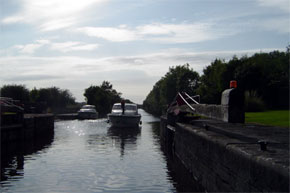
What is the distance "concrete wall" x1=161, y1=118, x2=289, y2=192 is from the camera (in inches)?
203

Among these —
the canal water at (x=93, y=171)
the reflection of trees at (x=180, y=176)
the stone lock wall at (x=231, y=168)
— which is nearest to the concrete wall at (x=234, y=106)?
the stone lock wall at (x=231, y=168)

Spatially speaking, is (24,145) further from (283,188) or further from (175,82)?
(175,82)

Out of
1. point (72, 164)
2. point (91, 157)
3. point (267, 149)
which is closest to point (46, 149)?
point (91, 157)

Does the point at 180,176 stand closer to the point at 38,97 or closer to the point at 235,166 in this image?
the point at 235,166

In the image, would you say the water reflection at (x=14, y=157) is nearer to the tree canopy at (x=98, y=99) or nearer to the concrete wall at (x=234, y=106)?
the concrete wall at (x=234, y=106)

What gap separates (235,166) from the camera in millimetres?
6871

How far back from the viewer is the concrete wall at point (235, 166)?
5.17 meters

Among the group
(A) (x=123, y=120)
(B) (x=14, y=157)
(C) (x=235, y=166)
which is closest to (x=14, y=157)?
(B) (x=14, y=157)

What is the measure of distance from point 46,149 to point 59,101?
3423 inches

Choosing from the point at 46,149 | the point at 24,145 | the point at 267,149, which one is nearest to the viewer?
the point at 267,149

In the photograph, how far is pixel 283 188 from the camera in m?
4.77

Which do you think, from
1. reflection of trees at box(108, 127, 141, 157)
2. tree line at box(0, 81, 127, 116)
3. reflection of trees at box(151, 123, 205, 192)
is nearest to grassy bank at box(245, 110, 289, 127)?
reflection of trees at box(151, 123, 205, 192)

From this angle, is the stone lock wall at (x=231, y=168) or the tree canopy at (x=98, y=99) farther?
the tree canopy at (x=98, y=99)

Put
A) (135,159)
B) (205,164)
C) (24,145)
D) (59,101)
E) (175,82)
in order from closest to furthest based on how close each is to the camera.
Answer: (205,164)
(135,159)
(24,145)
(175,82)
(59,101)
